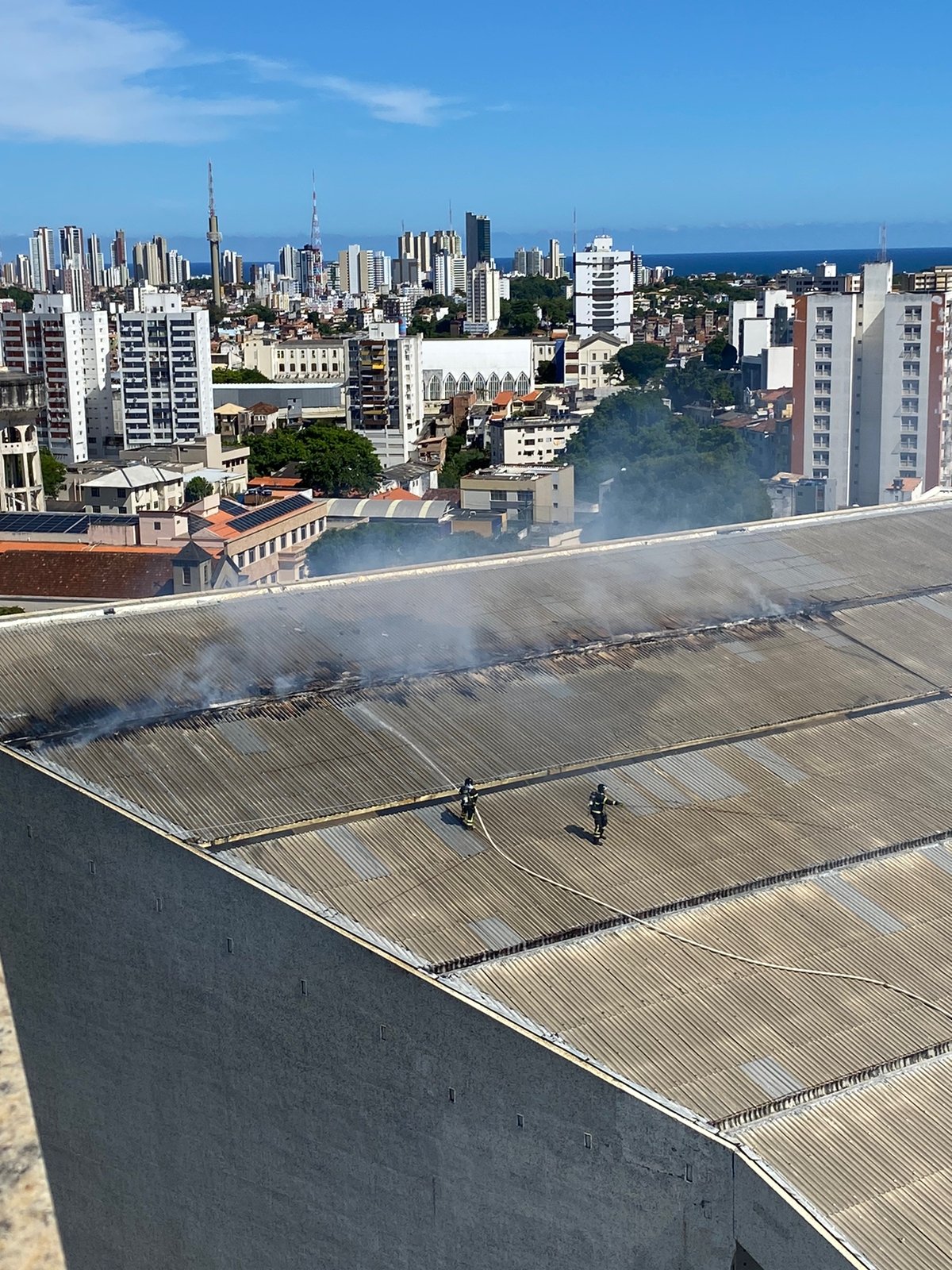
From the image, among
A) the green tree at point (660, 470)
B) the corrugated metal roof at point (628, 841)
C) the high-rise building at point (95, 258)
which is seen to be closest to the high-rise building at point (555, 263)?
the high-rise building at point (95, 258)

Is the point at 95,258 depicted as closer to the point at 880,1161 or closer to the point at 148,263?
the point at 148,263

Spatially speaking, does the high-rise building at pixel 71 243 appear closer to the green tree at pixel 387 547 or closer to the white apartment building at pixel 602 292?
the white apartment building at pixel 602 292

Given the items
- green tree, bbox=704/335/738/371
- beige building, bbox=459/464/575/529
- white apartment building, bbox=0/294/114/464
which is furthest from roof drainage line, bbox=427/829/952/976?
green tree, bbox=704/335/738/371

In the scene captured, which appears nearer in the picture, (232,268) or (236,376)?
(236,376)

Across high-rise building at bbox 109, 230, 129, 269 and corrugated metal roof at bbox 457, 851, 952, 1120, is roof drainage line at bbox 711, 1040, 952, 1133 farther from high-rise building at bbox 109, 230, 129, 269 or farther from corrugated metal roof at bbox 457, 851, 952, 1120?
high-rise building at bbox 109, 230, 129, 269

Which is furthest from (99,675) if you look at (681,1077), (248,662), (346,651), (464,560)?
(681,1077)

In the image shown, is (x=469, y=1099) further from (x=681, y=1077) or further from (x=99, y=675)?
(x=99, y=675)

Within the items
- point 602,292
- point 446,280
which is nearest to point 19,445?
point 602,292
